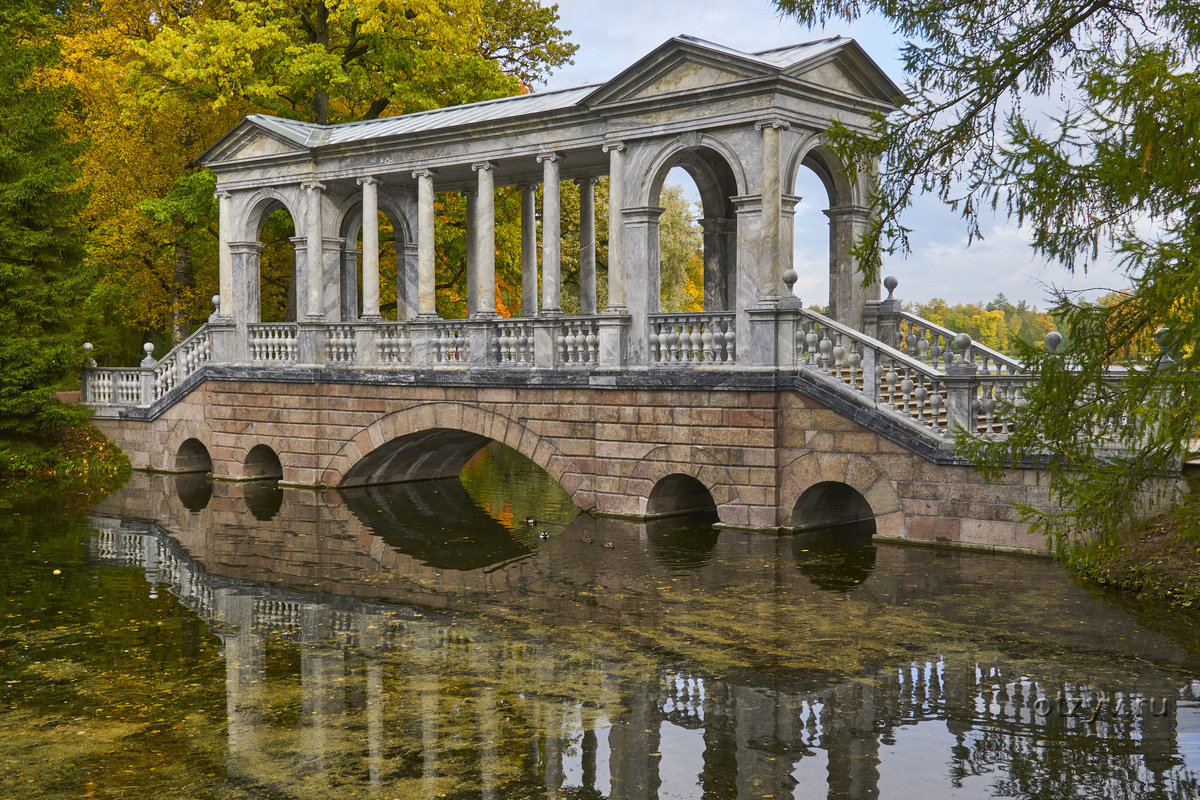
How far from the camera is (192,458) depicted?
23.0m

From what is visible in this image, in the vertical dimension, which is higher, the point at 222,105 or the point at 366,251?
the point at 222,105

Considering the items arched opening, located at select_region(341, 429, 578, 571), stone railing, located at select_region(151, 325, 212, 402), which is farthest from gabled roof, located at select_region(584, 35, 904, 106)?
stone railing, located at select_region(151, 325, 212, 402)

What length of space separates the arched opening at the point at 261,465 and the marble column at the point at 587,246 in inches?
249

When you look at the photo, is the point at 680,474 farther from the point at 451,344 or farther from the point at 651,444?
the point at 451,344

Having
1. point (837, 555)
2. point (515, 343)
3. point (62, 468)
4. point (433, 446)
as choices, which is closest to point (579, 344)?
point (515, 343)

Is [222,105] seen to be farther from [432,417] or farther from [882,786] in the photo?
[882,786]

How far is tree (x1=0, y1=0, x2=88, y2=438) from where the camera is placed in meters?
21.8

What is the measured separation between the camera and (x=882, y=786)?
6.53 meters

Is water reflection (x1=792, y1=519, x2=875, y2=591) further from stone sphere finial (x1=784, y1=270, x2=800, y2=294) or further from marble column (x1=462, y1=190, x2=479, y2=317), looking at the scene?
marble column (x1=462, y1=190, x2=479, y2=317)

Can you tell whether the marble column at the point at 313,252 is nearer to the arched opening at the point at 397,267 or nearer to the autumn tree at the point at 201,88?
the arched opening at the point at 397,267

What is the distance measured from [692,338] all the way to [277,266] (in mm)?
15380

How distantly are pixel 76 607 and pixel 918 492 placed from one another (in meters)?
9.14

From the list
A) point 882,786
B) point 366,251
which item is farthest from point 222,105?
point 882,786

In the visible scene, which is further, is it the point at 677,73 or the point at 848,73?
the point at 848,73
